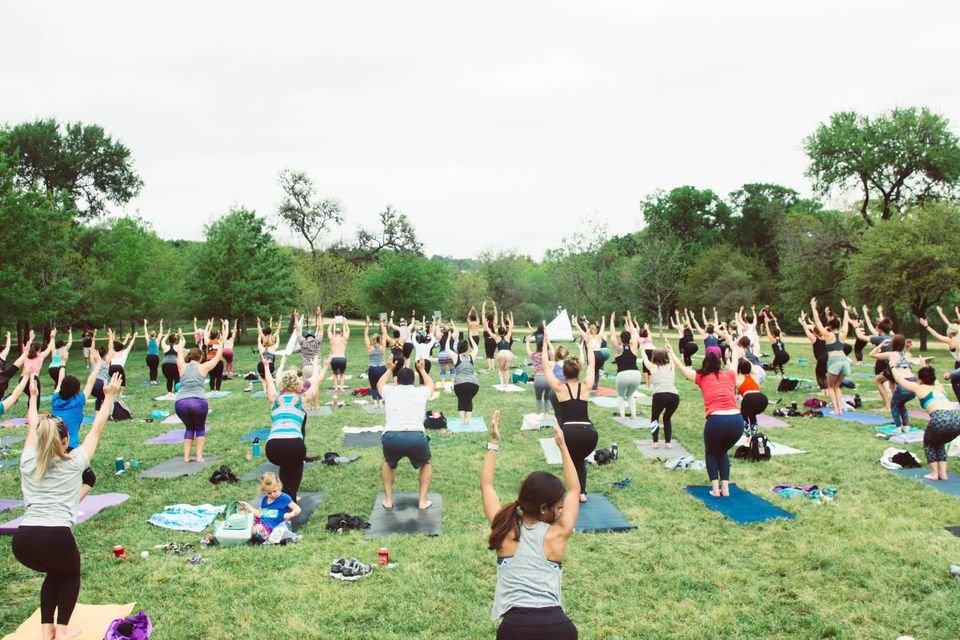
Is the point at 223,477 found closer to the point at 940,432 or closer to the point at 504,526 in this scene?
the point at 504,526

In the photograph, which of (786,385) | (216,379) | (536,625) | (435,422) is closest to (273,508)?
(536,625)

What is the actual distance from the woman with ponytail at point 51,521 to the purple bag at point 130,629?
33 cm

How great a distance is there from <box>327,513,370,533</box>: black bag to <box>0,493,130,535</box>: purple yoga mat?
112 inches

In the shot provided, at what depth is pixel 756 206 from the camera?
55000mm

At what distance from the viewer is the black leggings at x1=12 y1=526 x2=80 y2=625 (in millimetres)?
4293

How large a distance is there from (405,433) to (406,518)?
3.26ft

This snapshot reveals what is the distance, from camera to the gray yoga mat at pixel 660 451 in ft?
32.5

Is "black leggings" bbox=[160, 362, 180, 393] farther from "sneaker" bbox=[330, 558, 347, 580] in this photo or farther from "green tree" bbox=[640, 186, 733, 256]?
"green tree" bbox=[640, 186, 733, 256]

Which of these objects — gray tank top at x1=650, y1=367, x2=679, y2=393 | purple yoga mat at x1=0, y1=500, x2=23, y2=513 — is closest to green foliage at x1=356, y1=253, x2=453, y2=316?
gray tank top at x1=650, y1=367, x2=679, y2=393

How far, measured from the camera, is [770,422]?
41.1 ft

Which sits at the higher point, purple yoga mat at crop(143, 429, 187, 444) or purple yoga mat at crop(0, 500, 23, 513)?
purple yoga mat at crop(143, 429, 187, 444)

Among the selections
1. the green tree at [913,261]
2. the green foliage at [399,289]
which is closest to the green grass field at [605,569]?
the green tree at [913,261]

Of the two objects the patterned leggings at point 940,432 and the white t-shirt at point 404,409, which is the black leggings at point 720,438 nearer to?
the patterned leggings at point 940,432

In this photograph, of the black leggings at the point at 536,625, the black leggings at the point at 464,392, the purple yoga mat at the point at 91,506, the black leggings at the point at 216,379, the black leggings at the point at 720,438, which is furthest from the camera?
the black leggings at the point at 216,379
